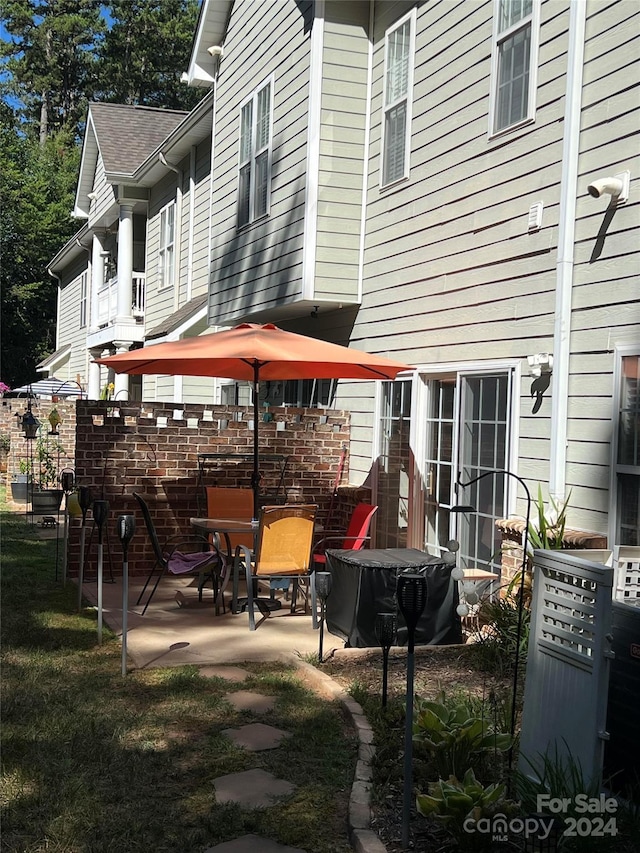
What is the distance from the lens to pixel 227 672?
575 cm

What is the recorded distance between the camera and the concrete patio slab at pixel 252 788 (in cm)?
379

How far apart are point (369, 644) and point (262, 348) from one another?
2.52 m

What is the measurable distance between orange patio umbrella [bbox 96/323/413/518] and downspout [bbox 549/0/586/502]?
6.04ft

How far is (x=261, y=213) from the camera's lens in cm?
1108

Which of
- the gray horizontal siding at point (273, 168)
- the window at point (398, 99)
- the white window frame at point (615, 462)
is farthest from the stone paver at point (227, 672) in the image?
the window at point (398, 99)

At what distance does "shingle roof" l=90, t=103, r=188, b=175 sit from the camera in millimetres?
19484

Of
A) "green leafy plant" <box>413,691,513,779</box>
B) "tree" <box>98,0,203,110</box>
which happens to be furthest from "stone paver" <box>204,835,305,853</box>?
"tree" <box>98,0,203,110</box>

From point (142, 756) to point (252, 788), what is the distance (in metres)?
0.64

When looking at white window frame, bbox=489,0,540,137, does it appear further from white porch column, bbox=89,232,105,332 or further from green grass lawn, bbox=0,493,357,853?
white porch column, bbox=89,232,105,332

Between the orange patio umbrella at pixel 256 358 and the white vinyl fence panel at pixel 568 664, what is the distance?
3773 millimetres

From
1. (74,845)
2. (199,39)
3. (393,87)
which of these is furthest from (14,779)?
(199,39)

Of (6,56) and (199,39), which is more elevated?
(6,56)

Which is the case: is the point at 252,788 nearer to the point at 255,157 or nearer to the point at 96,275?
the point at 255,157

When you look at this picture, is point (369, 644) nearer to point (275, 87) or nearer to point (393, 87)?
point (393, 87)
